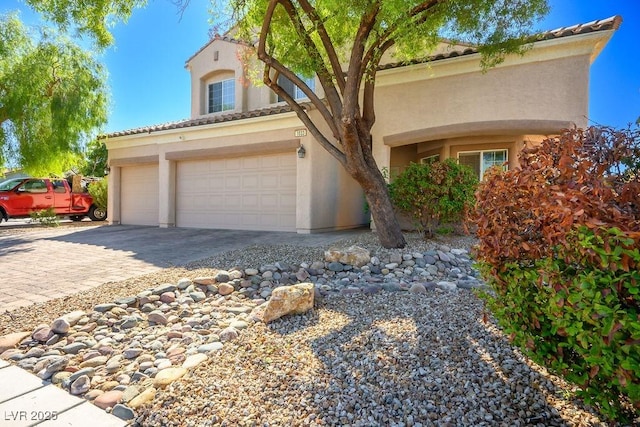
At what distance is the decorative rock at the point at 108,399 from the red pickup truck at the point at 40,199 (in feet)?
53.7

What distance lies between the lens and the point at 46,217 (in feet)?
48.1

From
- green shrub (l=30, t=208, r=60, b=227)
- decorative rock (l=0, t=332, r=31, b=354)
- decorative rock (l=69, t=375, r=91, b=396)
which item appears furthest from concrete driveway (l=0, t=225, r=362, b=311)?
decorative rock (l=69, t=375, r=91, b=396)

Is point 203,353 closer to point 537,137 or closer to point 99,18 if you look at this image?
point 99,18

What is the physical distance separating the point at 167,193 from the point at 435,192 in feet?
31.8

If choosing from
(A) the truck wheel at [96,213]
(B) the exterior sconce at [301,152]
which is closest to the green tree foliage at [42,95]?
(A) the truck wheel at [96,213]

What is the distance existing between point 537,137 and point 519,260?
1005cm

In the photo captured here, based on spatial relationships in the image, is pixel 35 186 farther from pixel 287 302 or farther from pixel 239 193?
pixel 287 302

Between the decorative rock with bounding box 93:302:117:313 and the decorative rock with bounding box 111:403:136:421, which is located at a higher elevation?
the decorative rock with bounding box 93:302:117:313

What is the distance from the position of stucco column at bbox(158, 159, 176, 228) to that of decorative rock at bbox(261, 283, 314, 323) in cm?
1026

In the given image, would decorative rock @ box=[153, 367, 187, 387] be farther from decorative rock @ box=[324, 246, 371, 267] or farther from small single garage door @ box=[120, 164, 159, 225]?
small single garage door @ box=[120, 164, 159, 225]

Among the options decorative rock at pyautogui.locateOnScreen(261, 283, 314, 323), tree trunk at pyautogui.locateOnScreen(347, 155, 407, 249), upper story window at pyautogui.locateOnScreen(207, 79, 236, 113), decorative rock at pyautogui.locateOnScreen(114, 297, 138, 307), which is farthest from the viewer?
upper story window at pyautogui.locateOnScreen(207, 79, 236, 113)

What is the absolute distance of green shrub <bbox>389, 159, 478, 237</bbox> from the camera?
7.79 m

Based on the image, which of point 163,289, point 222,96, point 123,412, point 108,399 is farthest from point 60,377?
point 222,96

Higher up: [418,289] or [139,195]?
[139,195]
